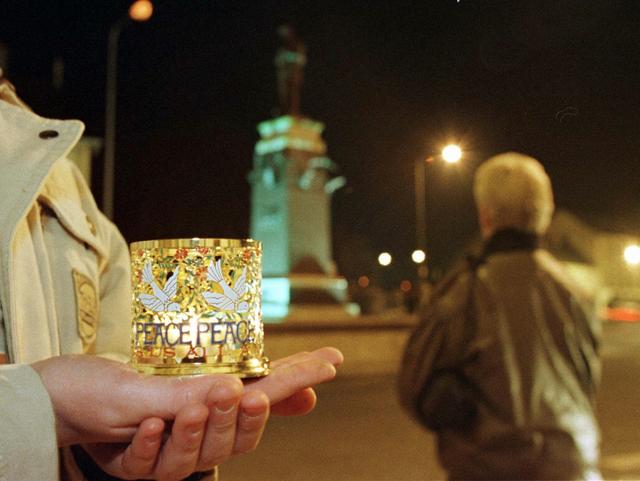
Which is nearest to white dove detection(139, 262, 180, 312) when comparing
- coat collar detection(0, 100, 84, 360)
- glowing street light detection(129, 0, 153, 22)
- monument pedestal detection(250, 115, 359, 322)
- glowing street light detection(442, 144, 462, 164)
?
coat collar detection(0, 100, 84, 360)

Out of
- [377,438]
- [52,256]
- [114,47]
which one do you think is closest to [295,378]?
[52,256]

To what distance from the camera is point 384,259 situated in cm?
138

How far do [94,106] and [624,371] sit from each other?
2525 millimetres

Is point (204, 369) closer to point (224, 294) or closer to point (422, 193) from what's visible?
point (224, 294)

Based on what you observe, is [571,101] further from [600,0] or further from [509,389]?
[509,389]

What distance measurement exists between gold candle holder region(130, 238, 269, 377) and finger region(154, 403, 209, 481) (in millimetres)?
119

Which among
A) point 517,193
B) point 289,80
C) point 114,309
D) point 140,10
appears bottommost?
point 114,309

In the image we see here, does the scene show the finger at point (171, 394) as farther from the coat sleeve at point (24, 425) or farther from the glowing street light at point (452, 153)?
the glowing street light at point (452, 153)

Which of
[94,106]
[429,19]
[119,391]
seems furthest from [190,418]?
[94,106]

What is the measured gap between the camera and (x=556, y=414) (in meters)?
0.97

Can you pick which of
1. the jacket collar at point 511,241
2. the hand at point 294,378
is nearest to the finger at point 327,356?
the hand at point 294,378

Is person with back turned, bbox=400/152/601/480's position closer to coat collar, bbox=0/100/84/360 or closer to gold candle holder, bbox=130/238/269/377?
gold candle holder, bbox=130/238/269/377

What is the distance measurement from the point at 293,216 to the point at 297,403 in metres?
12.5

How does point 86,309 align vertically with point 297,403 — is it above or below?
above
